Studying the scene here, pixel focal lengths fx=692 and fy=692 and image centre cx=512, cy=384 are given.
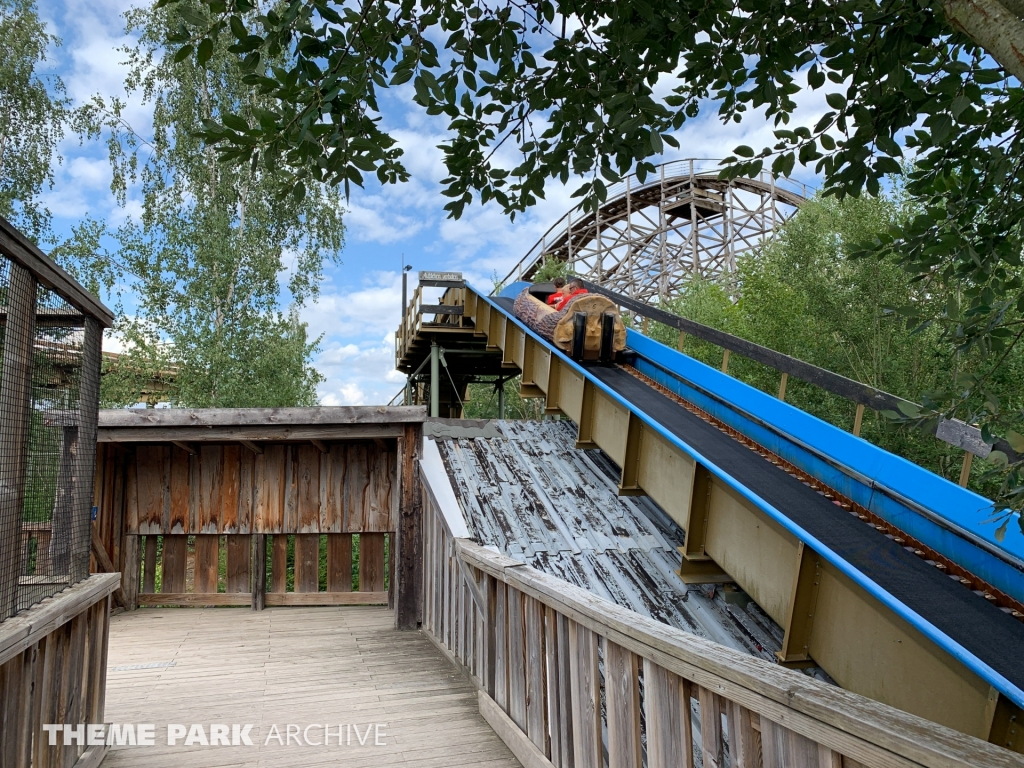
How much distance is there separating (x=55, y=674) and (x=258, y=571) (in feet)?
18.2

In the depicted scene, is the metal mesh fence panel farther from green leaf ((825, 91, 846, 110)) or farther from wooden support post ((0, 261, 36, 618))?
green leaf ((825, 91, 846, 110))

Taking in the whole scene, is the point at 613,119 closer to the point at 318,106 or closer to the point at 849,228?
the point at 318,106

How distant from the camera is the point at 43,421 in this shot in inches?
105

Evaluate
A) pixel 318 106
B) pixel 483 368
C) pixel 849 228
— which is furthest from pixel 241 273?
pixel 318 106

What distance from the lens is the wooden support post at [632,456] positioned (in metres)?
5.57

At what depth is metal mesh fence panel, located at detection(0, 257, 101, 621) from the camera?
91.6 inches

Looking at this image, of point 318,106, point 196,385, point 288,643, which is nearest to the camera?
point 318,106

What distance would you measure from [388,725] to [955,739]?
308cm

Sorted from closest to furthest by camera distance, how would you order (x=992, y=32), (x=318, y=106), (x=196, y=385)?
(x=992, y=32) → (x=318, y=106) → (x=196, y=385)

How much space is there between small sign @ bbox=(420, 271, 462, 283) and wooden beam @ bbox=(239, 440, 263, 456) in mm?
4782

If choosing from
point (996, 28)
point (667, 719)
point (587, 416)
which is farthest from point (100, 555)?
point (996, 28)

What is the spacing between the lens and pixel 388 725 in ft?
11.7

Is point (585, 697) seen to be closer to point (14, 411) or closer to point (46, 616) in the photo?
point (46, 616)

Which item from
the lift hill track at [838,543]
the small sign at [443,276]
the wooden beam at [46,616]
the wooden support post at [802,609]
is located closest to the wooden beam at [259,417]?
the lift hill track at [838,543]
